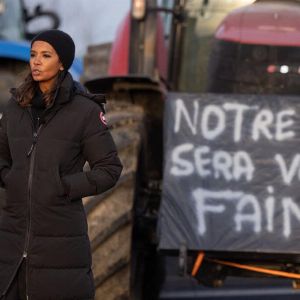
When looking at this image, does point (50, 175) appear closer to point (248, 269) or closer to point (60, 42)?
point (60, 42)

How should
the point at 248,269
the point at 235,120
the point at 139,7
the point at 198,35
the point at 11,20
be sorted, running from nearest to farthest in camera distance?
1. the point at 248,269
2. the point at 235,120
3. the point at 139,7
4. the point at 198,35
5. the point at 11,20

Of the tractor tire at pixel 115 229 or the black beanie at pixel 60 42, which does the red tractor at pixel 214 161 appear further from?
the black beanie at pixel 60 42

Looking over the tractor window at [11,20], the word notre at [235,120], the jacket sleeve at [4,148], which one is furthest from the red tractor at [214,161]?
the tractor window at [11,20]

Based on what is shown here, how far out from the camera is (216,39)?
5.80 meters

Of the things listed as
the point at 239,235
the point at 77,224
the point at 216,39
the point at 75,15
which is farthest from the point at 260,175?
the point at 75,15

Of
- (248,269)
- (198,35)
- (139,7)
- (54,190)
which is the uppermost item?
(139,7)

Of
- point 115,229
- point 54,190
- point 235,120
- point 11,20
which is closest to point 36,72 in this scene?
point 54,190

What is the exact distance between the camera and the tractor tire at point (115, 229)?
481 cm

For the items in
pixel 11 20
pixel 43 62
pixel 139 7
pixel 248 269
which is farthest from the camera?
pixel 11 20

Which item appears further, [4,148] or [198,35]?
[198,35]

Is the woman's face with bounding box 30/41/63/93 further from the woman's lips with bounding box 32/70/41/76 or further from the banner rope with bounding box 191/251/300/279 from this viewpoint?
the banner rope with bounding box 191/251/300/279

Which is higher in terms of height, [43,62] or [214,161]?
[43,62]

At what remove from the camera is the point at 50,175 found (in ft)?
11.3

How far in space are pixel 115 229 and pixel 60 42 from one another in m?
1.54
